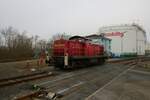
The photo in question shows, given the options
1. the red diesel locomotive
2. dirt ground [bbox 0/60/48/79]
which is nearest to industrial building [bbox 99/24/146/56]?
the red diesel locomotive

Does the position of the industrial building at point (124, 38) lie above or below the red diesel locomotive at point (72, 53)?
above

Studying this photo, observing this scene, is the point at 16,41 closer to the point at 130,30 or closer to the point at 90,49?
the point at 90,49

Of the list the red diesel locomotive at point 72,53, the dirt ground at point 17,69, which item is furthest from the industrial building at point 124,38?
the dirt ground at point 17,69

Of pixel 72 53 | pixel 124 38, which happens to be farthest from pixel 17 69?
pixel 124 38

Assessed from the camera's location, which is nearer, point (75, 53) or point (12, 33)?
point (75, 53)

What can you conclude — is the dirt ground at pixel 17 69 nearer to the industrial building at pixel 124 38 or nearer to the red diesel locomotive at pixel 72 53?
the red diesel locomotive at pixel 72 53

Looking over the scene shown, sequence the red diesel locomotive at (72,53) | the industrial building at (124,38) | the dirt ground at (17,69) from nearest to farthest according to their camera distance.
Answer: the dirt ground at (17,69), the red diesel locomotive at (72,53), the industrial building at (124,38)

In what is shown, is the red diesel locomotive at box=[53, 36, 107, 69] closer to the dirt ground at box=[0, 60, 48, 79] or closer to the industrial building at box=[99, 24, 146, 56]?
the dirt ground at box=[0, 60, 48, 79]

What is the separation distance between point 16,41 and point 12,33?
823cm

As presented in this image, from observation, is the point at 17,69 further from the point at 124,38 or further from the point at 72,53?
the point at 124,38

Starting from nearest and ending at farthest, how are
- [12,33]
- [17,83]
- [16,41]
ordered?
[17,83]
[16,41]
[12,33]

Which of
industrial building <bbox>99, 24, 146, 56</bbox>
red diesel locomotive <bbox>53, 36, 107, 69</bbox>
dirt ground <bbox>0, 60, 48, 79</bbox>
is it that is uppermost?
industrial building <bbox>99, 24, 146, 56</bbox>

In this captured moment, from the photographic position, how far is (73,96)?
7895 millimetres

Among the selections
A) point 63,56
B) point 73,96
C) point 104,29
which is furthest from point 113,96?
point 104,29
